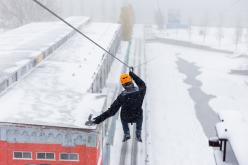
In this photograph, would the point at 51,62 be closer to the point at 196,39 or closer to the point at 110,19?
the point at 196,39

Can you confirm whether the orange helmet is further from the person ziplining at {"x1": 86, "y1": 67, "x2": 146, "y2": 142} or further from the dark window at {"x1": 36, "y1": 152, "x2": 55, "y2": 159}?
the dark window at {"x1": 36, "y1": 152, "x2": 55, "y2": 159}

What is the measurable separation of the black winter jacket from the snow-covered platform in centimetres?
1461

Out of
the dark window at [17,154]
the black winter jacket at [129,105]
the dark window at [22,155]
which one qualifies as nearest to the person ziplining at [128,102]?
the black winter jacket at [129,105]

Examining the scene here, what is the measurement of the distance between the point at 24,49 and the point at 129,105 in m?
26.7

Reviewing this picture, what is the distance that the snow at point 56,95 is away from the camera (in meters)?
20.5

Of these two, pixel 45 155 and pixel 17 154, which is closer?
pixel 17 154

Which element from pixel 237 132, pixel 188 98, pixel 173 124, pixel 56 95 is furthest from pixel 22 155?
pixel 188 98

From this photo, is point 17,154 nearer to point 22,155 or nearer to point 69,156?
point 22,155

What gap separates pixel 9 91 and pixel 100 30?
123ft

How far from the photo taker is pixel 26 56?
3238 cm

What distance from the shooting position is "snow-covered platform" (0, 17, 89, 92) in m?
26.9

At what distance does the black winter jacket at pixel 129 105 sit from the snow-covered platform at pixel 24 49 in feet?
47.9

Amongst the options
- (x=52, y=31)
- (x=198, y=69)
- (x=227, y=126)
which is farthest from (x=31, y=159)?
(x=198, y=69)

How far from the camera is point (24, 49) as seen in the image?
117 ft
